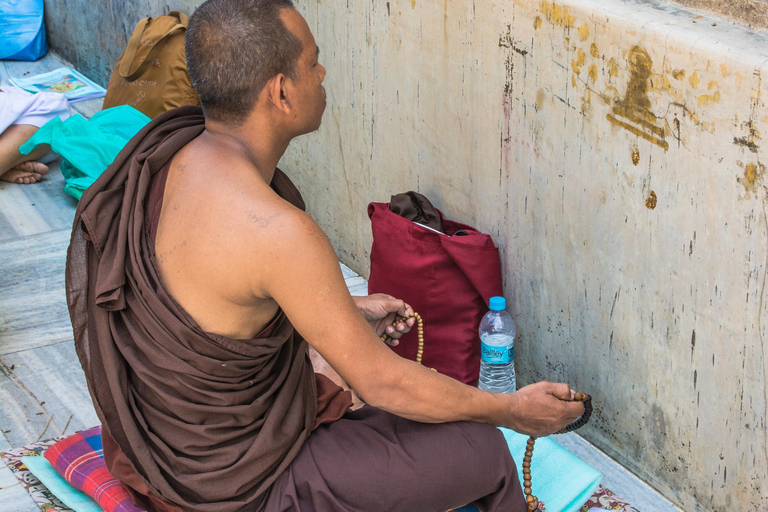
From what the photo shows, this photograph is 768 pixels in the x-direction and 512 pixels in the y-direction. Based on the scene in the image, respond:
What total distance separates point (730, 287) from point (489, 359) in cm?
96

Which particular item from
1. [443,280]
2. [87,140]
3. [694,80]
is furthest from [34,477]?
[87,140]

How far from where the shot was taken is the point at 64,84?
613cm

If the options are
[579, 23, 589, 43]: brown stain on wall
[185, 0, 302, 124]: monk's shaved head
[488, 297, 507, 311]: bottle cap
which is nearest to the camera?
[185, 0, 302, 124]: monk's shaved head

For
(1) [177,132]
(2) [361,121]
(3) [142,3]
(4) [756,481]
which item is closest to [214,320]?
(1) [177,132]

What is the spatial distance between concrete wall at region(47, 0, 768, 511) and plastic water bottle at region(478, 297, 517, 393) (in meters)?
0.06

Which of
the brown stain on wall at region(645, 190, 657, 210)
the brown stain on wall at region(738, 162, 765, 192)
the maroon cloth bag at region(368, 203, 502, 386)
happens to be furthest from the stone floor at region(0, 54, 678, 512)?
the brown stain on wall at region(738, 162, 765, 192)

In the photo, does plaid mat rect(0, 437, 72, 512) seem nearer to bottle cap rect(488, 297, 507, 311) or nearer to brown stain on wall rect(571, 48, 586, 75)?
bottle cap rect(488, 297, 507, 311)

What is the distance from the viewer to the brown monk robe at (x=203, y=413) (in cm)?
199

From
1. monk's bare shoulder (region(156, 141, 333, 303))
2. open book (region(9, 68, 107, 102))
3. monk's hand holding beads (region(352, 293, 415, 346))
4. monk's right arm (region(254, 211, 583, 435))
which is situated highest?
monk's bare shoulder (region(156, 141, 333, 303))

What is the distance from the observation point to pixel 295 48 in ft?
6.52

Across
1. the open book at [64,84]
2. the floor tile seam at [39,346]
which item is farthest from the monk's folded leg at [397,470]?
the open book at [64,84]

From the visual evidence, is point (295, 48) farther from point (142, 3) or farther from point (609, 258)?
point (142, 3)

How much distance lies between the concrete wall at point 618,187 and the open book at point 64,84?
332cm

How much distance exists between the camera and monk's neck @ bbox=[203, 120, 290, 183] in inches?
79.4
